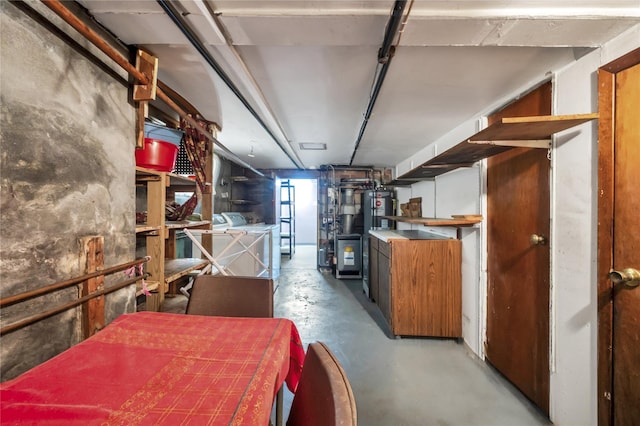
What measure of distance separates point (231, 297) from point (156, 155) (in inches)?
39.5

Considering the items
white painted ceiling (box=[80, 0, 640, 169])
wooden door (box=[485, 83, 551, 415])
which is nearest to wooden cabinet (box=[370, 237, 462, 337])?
wooden door (box=[485, 83, 551, 415])

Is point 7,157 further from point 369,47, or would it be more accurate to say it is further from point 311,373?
point 369,47

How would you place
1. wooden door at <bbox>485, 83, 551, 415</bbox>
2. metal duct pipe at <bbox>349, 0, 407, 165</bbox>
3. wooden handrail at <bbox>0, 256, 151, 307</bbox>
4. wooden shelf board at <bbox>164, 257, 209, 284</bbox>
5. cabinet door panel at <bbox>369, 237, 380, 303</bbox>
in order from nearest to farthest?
wooden handrail at <bbox>0, 256, 151, 307</bbox> < metal duct pipe at <bbox>349, 0, 407, 165</bbox> < wooden door at <bbox>485, 83, 551, 415</bbox> < wooden shelf board at <bbox>164, 257, 209, 284</bbox> < cabinet door panel at <bbox>369, 237, 380, 303</bbox>

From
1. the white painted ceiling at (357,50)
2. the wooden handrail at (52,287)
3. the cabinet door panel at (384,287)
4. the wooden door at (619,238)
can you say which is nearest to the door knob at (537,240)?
the wooden door at (619,238)

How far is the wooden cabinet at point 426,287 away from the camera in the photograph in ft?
7.89

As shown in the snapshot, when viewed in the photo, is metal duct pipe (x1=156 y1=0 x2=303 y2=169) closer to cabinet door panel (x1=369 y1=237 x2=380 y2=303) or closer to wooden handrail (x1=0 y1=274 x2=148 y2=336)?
wooden handrail (x1=0 y1=274 x2=148 y2=336)

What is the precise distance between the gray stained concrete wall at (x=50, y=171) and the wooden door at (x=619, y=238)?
7.90ft

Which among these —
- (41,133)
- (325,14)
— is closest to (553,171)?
(325,14)

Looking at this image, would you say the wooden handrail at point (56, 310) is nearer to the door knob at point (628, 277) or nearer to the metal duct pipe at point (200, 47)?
the metal duct pipe at point (200, 47)

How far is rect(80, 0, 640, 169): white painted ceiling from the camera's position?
1.00 m

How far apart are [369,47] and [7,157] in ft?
5.16

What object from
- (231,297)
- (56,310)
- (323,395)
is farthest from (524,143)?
(56,310)

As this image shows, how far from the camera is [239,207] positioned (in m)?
5.57

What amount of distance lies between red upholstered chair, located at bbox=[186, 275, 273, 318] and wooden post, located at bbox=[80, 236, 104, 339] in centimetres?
38
